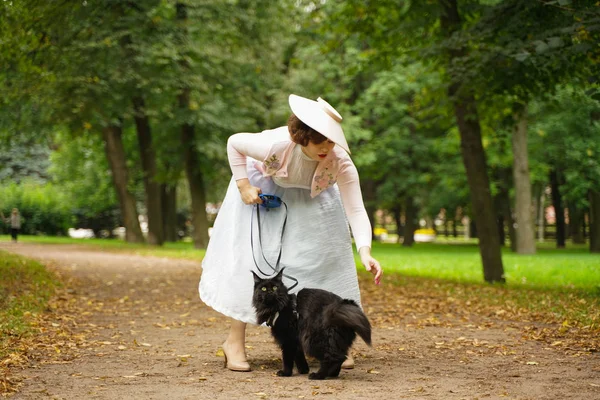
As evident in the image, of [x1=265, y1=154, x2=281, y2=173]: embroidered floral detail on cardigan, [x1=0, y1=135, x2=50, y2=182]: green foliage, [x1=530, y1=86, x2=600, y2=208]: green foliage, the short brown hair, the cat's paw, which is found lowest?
the cat's paw

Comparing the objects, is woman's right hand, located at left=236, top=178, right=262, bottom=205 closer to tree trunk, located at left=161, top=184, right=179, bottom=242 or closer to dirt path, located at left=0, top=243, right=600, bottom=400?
dirt path, located at left=0, top=243, right=600, bottom=400

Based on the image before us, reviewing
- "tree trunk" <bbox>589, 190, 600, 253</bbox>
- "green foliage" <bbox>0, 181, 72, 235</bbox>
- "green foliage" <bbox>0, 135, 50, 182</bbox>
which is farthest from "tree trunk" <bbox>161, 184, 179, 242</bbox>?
"green foliage" <bbox>0, 135, 50, 182</bbox>

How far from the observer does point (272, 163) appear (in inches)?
231

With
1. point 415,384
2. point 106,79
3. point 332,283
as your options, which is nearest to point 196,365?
point 332,283

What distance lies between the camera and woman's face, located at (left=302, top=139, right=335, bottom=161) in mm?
5582

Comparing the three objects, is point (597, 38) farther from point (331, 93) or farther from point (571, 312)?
point (331, 93)

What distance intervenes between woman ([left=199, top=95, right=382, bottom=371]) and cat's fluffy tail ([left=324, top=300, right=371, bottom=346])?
60cm

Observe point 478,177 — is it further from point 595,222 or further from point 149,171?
point 595,222

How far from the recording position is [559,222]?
124 feet

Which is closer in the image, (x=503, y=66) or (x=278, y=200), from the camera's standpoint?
(x=278, y=200)

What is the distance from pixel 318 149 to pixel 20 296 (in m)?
6.95

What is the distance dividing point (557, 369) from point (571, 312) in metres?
3.83

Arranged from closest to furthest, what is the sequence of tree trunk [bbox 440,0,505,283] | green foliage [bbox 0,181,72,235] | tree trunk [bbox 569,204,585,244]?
tree trunk [bbox 440,0,505,283], tree trunk [bbox 569,204,585,244], green foliage [bbox 0,181,72,235]

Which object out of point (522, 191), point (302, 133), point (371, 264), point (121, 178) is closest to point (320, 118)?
point (302, 133)
